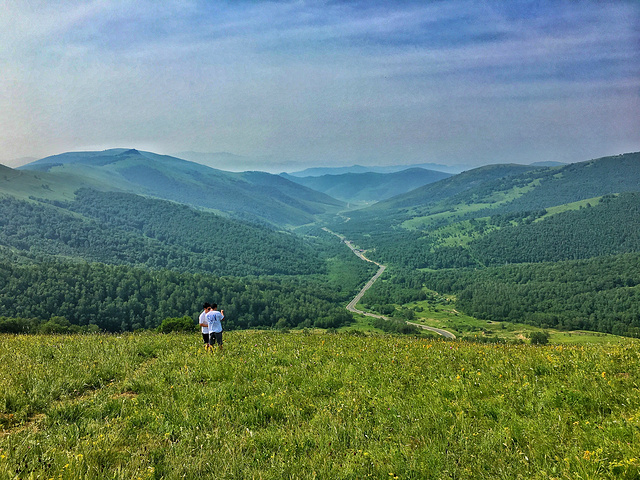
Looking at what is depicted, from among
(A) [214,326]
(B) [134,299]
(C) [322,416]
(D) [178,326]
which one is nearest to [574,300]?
(D) [178,326]

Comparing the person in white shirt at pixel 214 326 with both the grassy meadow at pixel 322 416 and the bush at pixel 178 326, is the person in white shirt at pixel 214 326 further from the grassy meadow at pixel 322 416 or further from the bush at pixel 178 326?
the bush at pixel 178 326

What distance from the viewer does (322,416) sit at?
7512 mm

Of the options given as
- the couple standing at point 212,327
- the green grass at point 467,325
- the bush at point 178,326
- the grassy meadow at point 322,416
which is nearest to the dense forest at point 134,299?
the green grass at point 467,325

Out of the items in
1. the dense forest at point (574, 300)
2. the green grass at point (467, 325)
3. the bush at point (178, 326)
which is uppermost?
the bush at point (178, 326)

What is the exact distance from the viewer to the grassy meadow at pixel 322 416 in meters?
5.56

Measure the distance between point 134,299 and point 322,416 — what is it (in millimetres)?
152742

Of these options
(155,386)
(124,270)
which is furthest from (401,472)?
(124,270)

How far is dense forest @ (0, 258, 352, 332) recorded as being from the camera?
12519cm

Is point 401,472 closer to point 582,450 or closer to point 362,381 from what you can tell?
point 582,450

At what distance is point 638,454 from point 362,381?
5900mm

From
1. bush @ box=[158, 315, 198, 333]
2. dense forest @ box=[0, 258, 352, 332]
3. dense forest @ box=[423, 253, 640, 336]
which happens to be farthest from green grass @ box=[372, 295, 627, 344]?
bush @ box=[158, 315, 198, 333]

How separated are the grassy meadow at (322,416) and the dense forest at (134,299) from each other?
11620cm

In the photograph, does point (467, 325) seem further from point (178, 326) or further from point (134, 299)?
point (178, 326)

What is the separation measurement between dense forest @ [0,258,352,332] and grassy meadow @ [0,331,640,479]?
116196mm
